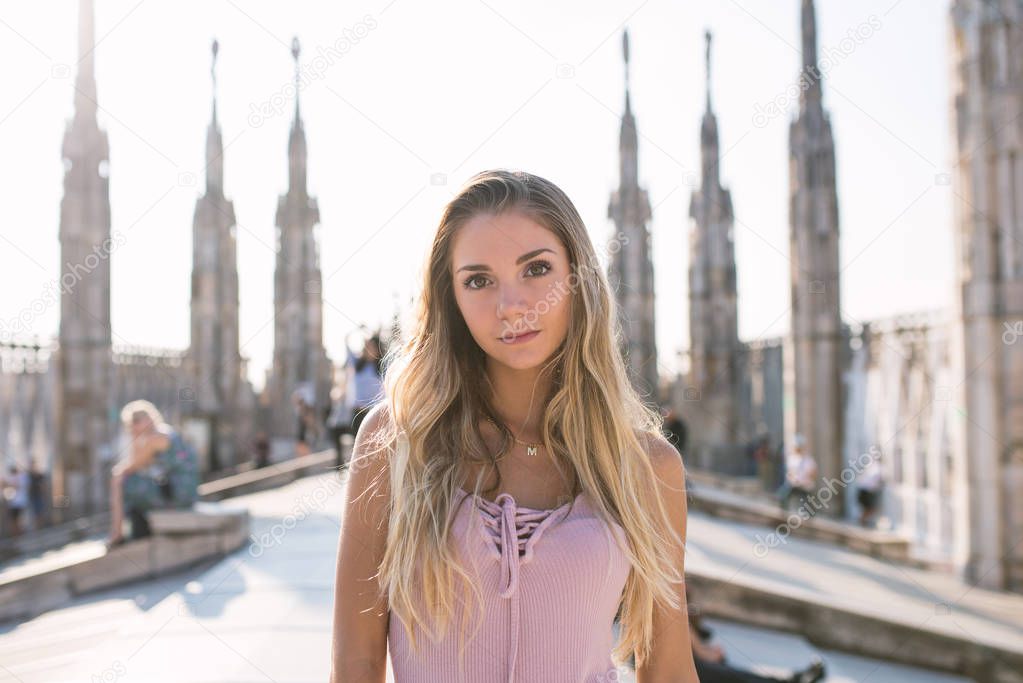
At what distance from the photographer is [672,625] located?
1.48 meters

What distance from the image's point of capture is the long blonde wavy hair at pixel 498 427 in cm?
130

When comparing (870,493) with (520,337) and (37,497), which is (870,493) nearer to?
(37,497)

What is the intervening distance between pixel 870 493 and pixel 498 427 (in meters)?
12.7

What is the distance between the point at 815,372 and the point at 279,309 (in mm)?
11273

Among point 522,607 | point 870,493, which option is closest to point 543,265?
point 522,607

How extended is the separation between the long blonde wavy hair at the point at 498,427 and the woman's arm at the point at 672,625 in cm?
2

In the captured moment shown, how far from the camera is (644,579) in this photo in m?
1.42

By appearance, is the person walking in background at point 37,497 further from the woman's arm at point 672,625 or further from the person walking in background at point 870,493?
the person walking in background at point 870,493

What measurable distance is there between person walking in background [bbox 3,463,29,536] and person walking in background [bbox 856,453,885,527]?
11.7 m

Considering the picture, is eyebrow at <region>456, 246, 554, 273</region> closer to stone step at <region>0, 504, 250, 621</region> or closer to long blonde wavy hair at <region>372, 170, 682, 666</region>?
long blonde wavy hair at <region>372, 170, 682, 666</region>

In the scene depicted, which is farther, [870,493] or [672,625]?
[870,493]

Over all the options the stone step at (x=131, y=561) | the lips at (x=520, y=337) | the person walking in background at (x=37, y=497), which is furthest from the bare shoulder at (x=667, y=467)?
the person walking in background at (x=37, y=497)

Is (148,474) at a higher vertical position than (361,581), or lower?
lower

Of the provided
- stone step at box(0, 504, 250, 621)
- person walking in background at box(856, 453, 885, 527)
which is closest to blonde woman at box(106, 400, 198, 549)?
stone step at box(0, 504, 250, 621)
